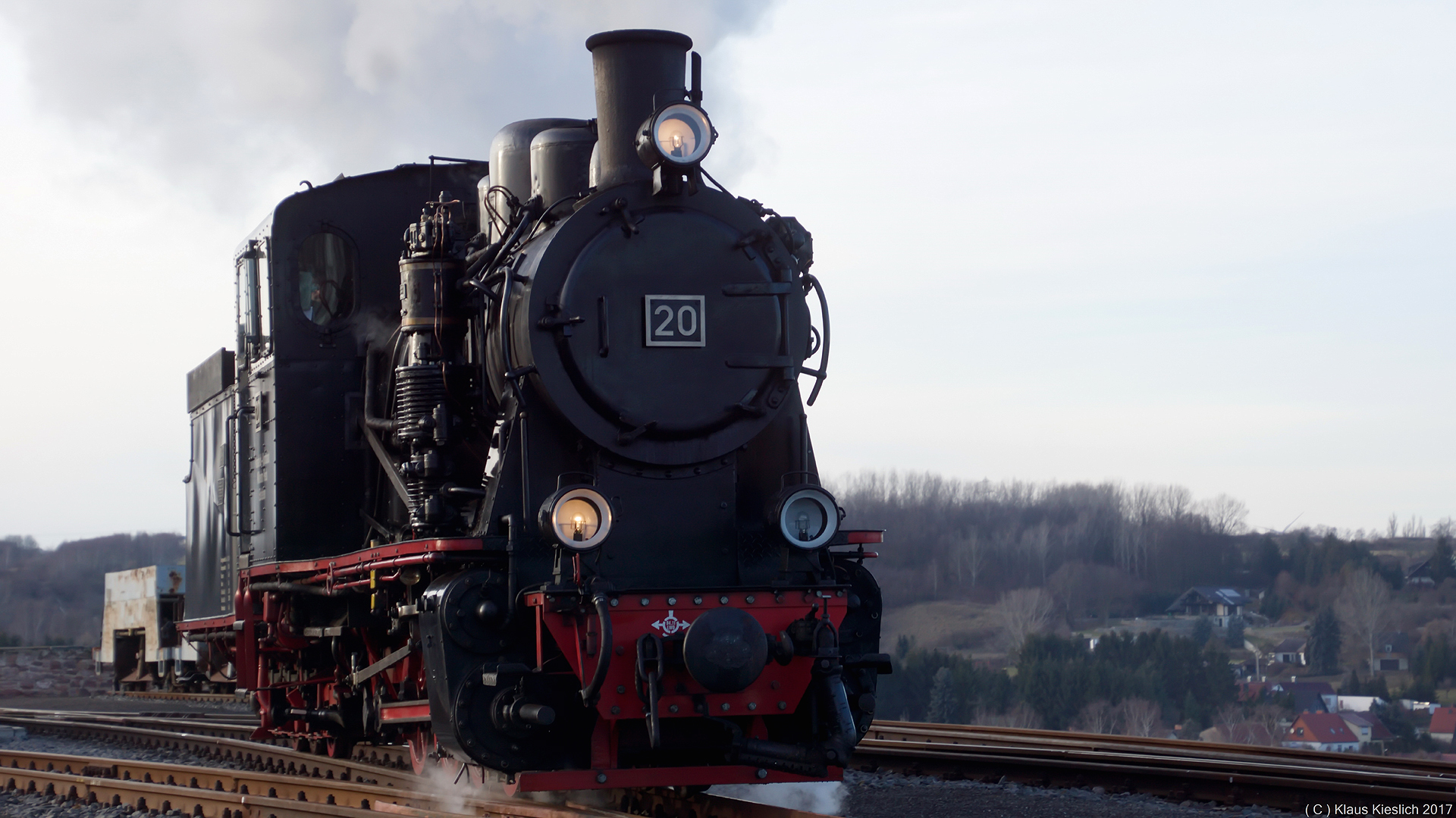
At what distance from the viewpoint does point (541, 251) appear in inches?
280

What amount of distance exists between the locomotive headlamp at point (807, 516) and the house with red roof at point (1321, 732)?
16.9 m

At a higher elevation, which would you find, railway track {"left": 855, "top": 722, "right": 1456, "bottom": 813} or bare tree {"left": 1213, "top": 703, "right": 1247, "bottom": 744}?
railway track {"left": 855, "top": 722, "right": 1456, "bottom": 813}

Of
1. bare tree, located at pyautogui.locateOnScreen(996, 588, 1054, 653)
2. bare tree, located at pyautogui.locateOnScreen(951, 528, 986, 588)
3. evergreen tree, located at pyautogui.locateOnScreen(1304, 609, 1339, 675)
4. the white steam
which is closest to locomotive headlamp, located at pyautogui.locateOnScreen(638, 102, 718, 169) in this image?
the white steam

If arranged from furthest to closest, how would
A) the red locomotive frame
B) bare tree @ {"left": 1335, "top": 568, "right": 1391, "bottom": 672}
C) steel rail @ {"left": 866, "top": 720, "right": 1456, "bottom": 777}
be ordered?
bare tree @ {"left": 1335, "top": 568, "right": 1391, "bottom": 672}, steel rail @ {"left": 866, "top": 720, "right": 1456, "bottom": 777}, the red locomotive frame

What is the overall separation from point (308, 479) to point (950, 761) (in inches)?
184

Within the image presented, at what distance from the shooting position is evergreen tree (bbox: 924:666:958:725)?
25547 millimetres

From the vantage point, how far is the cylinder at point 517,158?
27.2 ft

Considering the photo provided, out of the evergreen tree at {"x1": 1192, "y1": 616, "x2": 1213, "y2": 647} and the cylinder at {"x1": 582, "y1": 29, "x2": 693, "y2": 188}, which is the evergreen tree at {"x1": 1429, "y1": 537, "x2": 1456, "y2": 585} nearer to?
the evergreen tree at {"x1": 1192, "y1": 616, "x2": 1213, "y2": 647}

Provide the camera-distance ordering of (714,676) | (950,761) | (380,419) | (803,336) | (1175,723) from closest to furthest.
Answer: (714,676)
(803,336)
(380,419)
(950,761)
(1175,723)

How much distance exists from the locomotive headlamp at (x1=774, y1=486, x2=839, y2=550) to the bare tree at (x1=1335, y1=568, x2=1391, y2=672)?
36139 mm

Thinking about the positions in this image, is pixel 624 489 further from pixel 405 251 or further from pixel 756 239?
pixel 405 251

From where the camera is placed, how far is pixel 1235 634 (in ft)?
151

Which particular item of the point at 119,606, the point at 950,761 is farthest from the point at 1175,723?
the point at 950,761

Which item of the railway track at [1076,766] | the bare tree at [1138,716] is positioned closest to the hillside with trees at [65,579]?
the bare tree at [1138,716]
